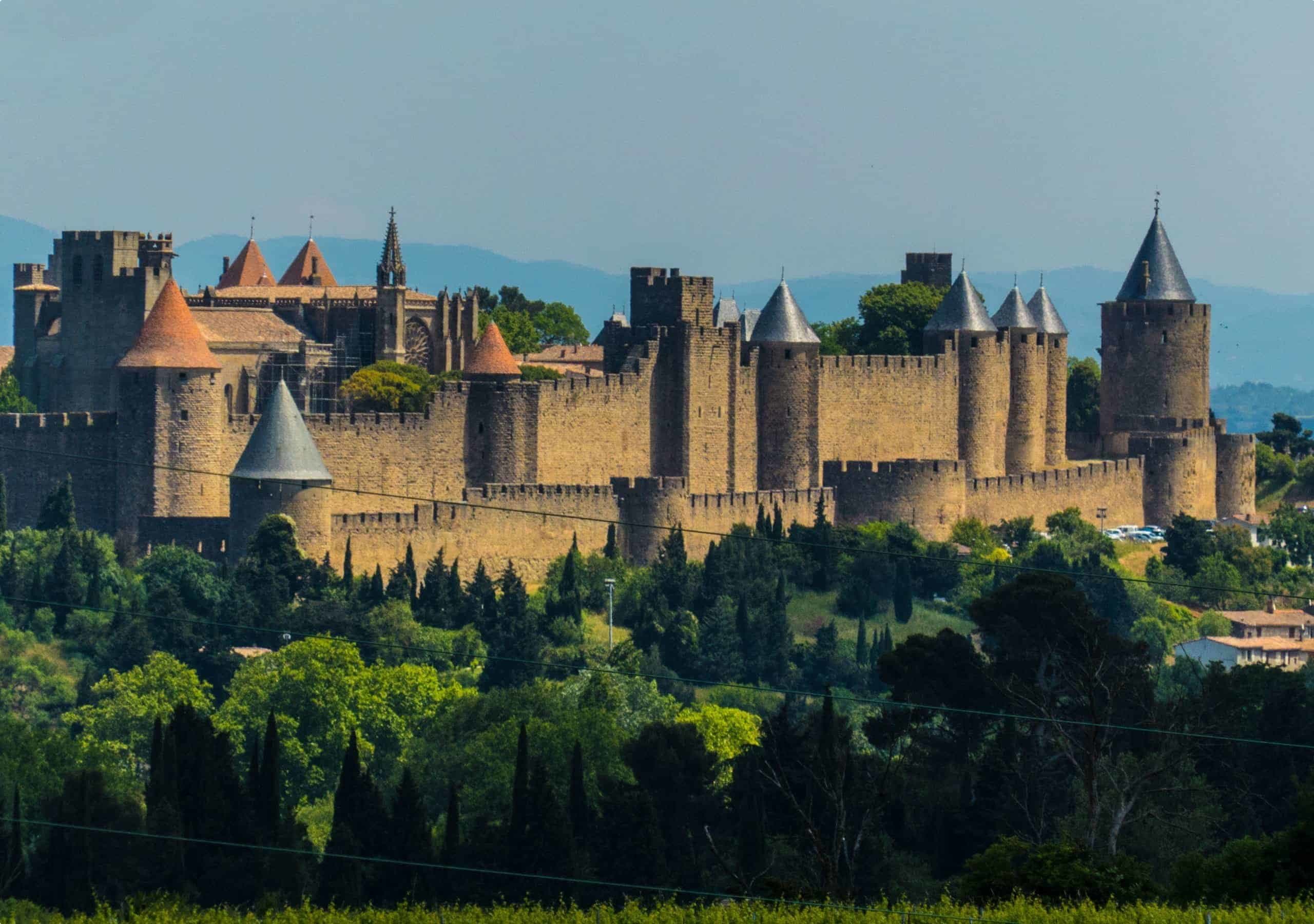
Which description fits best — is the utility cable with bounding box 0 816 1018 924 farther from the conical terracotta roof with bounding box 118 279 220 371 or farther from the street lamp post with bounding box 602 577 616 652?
the conical terracotta roof with bounding box 118 279 220 371

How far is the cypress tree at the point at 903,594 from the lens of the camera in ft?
197

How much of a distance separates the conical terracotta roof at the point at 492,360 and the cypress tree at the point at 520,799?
24368mm

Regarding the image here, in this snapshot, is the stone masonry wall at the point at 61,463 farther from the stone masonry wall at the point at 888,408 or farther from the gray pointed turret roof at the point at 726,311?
the gray pointed turret roof at the point at 726,311

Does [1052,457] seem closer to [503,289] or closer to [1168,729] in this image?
[1168,729]

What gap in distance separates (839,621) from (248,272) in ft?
110

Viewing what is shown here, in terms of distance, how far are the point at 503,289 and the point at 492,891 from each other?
→ 73.0 metres

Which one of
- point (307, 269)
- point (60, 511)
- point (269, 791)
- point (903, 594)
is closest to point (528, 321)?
point (307, 269)

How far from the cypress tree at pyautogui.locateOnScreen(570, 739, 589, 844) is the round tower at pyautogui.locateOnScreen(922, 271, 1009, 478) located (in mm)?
25849

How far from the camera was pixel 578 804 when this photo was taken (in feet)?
143

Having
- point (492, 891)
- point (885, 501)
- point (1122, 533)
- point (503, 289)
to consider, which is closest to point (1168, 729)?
point (492, 891)

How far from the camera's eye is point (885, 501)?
65.0 metres

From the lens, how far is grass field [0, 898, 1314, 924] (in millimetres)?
33219

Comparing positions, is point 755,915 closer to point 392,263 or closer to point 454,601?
point 454,601

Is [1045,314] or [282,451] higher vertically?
[1045,314]
